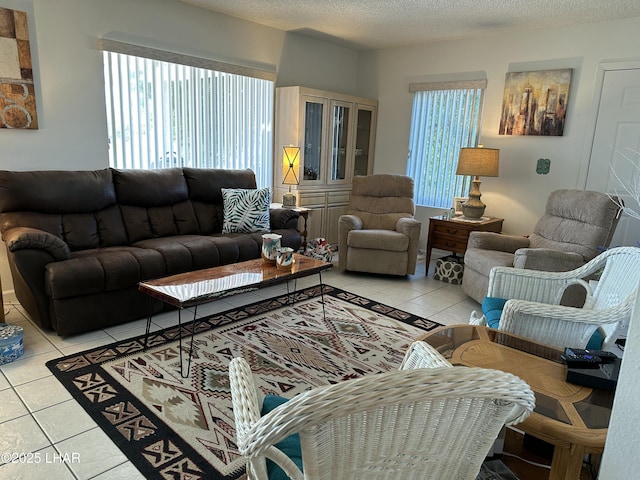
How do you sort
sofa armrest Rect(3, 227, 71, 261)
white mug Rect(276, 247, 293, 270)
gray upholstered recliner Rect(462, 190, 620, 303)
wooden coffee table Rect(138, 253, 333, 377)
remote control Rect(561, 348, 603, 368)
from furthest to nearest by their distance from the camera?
gray upholstered recliner Rect(462, 190, 620, 303) < white mug Rect(276, 247, 293, 270) < sofa armrest Rect(3, 227, 71, 261) < wooden coffee table Rect(138, 253, 333, 377) < remote control Rect(561, 348, 603, 368)

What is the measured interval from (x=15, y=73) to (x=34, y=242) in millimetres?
1415

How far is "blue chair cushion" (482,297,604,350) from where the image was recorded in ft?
6.75

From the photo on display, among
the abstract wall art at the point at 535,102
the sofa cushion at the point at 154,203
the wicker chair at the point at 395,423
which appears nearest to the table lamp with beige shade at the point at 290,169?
the sofa cushion at the point at 154,203

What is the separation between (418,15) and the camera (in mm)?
3973

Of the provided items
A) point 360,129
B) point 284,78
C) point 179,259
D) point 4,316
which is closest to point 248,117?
point 284,78

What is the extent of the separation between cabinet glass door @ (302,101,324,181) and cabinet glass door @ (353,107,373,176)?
66 cm

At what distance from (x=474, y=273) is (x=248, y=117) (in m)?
2.83

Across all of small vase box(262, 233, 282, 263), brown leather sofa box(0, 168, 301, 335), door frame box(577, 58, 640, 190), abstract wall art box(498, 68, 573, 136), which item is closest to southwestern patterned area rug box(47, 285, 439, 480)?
brown leather sofa box(0, 168, 301, 335)

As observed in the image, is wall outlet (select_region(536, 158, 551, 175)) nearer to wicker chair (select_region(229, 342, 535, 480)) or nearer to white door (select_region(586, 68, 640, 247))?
white door (select_region(586, 68, 640, 247))

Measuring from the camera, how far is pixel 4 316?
2.88 metres

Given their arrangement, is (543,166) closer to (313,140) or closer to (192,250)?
(313,140)

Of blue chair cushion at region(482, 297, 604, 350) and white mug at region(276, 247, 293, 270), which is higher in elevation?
white mug at region(276, 247, 293, 270)

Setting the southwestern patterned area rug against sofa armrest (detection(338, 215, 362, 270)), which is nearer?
the southwestern patterned area rug

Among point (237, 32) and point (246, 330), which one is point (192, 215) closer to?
point (246, 330)
